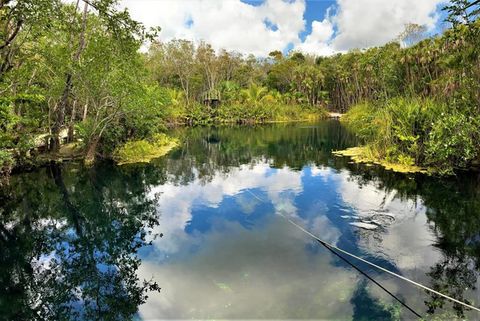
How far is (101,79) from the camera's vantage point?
14.7m

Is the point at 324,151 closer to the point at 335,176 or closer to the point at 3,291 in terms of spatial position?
the point at 335,176

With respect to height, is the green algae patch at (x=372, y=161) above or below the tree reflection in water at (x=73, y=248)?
above

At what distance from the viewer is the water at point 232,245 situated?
523 centimetres

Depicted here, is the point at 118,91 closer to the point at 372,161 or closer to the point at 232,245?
the point at 232,245

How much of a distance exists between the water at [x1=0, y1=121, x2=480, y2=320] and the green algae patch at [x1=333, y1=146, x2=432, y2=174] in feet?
2.02

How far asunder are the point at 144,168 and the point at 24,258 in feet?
29.5

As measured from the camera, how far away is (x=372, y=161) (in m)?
15.6

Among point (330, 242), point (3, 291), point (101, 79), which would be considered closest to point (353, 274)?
point (330, 242)

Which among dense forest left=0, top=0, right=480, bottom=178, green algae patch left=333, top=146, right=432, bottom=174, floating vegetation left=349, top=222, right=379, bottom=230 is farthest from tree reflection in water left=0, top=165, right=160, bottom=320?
green algae patch left=333, top=146, right=432, bottom=174

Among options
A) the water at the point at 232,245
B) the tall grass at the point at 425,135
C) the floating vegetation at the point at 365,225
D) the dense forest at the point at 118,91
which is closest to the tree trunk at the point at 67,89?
the dense forest at the point at 118,91

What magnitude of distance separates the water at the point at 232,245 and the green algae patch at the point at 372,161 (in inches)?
24.2

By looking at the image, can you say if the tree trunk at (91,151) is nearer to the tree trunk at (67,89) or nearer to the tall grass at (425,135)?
the tree trunk at (67,89)

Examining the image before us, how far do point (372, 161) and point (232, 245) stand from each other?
1039 cm


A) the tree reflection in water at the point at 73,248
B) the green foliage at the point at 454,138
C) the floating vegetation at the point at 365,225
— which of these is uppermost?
the green foliage at the point at 454,138
